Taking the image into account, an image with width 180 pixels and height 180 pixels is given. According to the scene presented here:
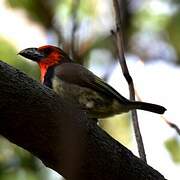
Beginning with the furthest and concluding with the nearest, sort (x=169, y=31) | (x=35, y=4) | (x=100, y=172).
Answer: (x=169, y=31), (x=35, y=4), (x=100, y=172)

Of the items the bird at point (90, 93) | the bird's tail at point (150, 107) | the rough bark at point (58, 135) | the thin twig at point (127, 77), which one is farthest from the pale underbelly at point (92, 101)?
the rough bark at point (58, 135)

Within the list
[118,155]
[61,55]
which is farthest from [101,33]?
[118,155]

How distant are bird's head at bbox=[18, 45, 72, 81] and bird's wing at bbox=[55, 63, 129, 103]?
16.3 inches

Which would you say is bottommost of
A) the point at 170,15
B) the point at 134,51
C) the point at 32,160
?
the point at 32,160


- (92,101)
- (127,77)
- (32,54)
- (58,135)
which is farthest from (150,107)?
(58,135)

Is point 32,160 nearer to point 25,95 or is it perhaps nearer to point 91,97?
point 91,97

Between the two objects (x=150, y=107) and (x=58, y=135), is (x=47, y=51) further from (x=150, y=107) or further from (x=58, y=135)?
(x=58, y=135)

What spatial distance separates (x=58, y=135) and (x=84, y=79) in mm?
1521

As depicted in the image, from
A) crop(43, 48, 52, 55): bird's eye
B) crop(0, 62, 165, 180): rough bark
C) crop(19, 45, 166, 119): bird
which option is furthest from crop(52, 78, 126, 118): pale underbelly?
crop(0, 62, 165, 180): rough bark

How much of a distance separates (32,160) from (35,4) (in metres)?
1.80

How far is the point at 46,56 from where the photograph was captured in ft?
15.8

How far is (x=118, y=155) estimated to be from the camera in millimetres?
2621

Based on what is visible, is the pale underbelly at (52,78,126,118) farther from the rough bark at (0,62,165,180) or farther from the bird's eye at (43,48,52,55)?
the rough bark at (0,62,165,180)

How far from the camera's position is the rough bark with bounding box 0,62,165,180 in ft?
7.70
